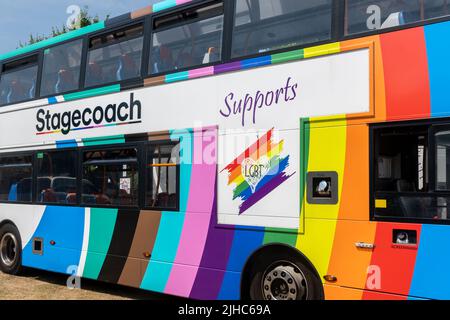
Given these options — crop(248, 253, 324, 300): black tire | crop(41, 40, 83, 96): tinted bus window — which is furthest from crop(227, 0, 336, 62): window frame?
crop(41, 40, 83, 96): tinted bus window

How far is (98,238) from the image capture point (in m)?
7.93

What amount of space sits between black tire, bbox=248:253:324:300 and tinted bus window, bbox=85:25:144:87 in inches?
131

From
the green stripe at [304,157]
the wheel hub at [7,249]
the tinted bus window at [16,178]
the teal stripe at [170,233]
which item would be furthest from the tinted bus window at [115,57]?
the wheel hub at [7,249]

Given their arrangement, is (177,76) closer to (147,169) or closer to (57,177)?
(147,169)

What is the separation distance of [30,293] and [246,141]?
4.53m

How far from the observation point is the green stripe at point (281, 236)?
219 inches

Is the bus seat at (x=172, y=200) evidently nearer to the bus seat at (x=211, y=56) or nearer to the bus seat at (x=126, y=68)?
the bus seat at (x=211, y=56)

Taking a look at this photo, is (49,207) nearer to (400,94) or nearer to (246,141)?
(246,141)

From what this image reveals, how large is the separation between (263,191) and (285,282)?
1017mm

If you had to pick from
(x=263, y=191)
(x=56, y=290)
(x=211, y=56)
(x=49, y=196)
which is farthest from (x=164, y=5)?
(x=56, y=290)

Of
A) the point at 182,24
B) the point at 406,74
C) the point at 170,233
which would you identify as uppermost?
the point at 182,24

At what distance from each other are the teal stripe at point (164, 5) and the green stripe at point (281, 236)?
3392 mm

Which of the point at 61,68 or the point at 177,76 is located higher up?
the point at 61,68
